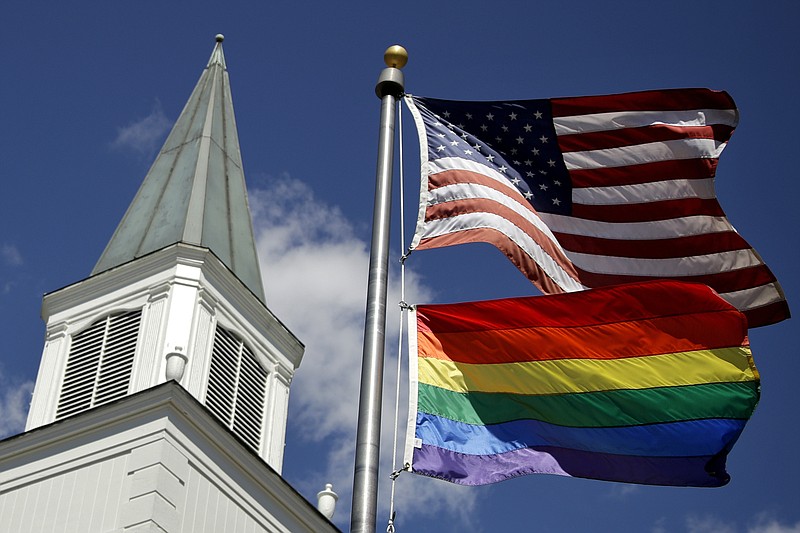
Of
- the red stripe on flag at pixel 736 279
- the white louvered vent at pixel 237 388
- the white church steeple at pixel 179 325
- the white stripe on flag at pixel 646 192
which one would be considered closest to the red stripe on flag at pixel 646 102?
the white stripe on flag at pixel 646 192

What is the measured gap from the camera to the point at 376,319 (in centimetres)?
1230

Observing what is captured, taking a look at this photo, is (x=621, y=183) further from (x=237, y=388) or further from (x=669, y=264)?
(x=237, y=388)

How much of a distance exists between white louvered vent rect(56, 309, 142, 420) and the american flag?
7.32 metres

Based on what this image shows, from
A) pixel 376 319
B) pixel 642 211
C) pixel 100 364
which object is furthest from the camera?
pixel 100 364

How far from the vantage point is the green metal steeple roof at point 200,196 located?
2191cm

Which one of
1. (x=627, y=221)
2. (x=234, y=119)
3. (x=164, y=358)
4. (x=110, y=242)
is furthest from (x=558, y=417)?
(x=234, y=119)

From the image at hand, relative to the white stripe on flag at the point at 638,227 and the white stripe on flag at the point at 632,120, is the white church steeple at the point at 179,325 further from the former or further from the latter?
the white stripe on flag at the point at 632,120

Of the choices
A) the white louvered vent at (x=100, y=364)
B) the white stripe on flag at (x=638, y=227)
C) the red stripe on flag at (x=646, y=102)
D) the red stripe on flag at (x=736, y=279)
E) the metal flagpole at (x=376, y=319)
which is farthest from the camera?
the white louvered vent at (x=100, y=364)

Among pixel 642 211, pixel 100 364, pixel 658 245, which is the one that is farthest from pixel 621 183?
pixel 100 364

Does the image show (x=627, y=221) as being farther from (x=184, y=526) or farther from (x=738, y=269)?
(x=184, y=526)

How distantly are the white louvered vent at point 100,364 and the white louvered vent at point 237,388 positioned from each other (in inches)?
54.7

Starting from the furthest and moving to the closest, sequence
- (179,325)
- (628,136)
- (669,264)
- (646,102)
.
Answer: (179,325) < (646,102) < (628,136) < (669,264)

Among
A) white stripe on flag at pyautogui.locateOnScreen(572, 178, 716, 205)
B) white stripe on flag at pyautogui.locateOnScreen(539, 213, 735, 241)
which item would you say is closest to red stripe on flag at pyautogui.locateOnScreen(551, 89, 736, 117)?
white stripe on flag at pyautogui.locateOnScreen(572, 178, 716, 205)

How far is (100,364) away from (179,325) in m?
1.52
